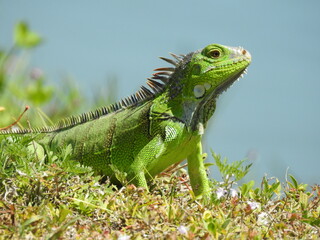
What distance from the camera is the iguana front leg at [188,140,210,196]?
240 inches

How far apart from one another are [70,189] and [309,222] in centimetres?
222

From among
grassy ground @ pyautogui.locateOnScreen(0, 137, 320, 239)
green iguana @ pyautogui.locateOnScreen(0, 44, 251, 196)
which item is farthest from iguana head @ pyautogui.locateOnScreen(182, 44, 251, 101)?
grassy ground @ pyautogui.locateOnScreen(0, 137, 320, 239)

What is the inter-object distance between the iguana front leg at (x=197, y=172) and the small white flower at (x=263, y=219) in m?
1.10

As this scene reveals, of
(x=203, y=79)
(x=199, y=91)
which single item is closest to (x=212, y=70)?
(x=203, y=79)

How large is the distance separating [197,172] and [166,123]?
0.72 m

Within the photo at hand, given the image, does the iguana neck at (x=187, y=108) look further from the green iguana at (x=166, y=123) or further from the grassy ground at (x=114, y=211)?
the grassy ground at (x=114, y=211)

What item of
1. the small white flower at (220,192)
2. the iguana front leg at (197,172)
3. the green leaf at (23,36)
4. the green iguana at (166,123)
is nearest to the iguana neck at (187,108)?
the green iguana at (166,123)

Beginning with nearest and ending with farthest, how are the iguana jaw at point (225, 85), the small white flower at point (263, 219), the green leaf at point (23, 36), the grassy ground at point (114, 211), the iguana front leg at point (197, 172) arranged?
the grassy ground at point (114, 211), the small white flower at point (263, 219), the iguana jaw at point (225, 85), the iguana front leg at point (197, 172), the green leaf at point (23, 36)

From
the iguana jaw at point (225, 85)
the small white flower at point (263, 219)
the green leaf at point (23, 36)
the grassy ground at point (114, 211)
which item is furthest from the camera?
the green leaf at point (23, 36)

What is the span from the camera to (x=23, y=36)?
29.0 ft

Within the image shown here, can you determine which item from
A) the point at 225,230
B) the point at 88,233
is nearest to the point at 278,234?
the point at 225,230

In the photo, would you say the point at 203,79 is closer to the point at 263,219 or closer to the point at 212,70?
the point at 212,70

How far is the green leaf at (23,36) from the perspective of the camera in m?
8.80

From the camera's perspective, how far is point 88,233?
4.31 metres
